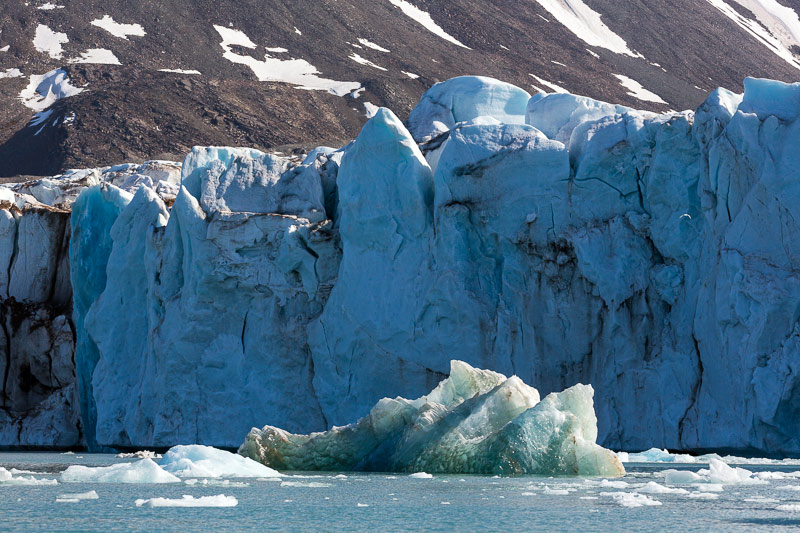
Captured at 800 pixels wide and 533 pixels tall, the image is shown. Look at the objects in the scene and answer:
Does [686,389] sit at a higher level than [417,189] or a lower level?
lower

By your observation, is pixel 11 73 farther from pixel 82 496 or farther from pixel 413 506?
pixel 413 506

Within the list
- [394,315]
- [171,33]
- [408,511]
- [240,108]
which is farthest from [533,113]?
[171,33]

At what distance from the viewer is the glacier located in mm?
14523

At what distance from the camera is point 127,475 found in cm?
1048

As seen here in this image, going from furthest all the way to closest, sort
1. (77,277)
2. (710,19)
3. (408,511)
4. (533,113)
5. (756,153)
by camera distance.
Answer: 1. (710,19)
2. (77,277)
3. (533,113)
4. (756,153)
5. (408,511)

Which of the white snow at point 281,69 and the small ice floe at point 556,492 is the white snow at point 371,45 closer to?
the white snow at point 281,69

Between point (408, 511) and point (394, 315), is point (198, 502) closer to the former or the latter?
point (408, 511)

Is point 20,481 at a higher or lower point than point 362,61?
lower

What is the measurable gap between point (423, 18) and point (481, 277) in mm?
65694

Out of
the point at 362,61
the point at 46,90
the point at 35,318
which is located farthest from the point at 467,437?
the point at 362,61

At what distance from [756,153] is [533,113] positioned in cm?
564

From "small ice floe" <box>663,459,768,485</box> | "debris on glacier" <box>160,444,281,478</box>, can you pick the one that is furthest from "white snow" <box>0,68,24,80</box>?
"small ice floe" <box>663,459,768,485</box>

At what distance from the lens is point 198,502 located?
Result: 810cm

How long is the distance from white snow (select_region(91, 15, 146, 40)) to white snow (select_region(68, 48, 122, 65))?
7.07ft
